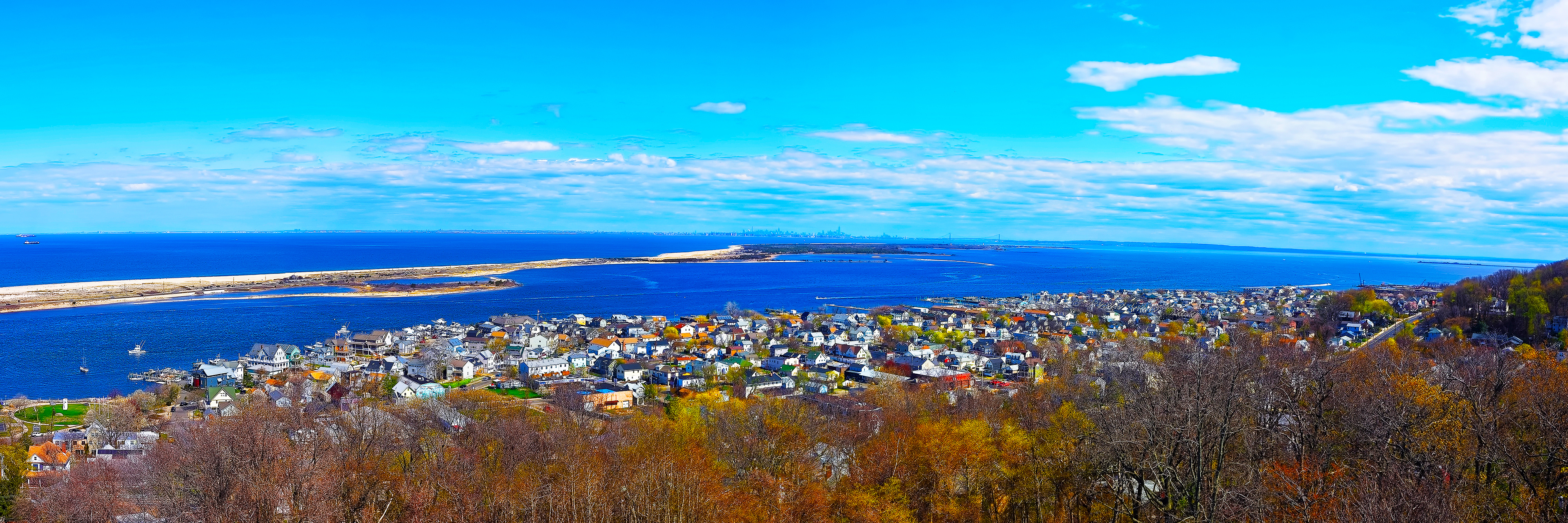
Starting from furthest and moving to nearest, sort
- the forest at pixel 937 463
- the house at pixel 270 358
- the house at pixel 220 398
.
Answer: the house at pixel 270 358 → the house at pixel 220 398 → the forest at pixel 937 463

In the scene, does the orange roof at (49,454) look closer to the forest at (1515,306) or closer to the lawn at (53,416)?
the lawn at (53,416)

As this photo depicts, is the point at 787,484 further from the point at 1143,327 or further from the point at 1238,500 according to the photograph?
the point at 1143,327

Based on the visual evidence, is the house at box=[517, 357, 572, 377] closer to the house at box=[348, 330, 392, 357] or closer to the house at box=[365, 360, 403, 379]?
the house at box=[365, 360, 403, 379]

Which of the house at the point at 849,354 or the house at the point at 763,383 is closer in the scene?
the house at the point at 763,383

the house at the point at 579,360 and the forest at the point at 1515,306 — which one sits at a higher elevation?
the forest at the point at 1515,306

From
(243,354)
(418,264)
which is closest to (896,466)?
(243,354)

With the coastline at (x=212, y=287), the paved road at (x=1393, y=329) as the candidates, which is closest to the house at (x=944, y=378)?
the paved road at (x=1393, y=329)
